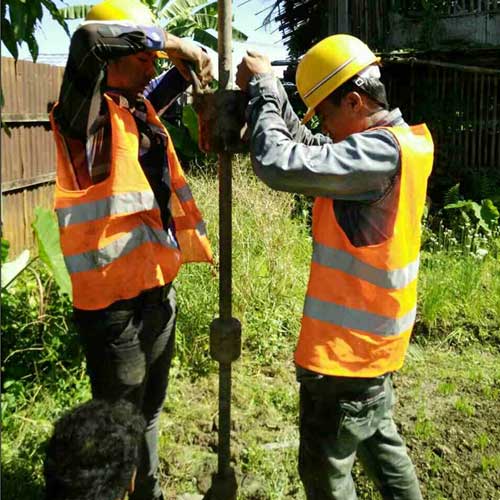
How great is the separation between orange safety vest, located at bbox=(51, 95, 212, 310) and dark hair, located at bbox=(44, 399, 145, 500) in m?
0.71

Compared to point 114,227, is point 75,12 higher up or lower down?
higher up

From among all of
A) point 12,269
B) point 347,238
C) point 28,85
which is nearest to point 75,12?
point 28,85

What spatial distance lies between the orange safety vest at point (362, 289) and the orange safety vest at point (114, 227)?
0.66m

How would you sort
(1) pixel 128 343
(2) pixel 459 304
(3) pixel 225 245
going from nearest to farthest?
(1) pixel 128 343, (3) pixel 225 245, (2) pixel 459 304

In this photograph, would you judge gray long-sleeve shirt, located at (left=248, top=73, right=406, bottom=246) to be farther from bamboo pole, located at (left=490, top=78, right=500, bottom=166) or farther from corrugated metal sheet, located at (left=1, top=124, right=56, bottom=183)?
bamboo pole, located at (left=490, top=78, right=500, bottom=166)

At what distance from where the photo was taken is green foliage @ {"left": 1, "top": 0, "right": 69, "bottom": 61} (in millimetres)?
2217

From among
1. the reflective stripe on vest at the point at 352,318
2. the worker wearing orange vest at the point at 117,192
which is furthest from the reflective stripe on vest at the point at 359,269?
the worker wearing orange vest at the point at 117,192

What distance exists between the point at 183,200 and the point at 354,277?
91 centimetres

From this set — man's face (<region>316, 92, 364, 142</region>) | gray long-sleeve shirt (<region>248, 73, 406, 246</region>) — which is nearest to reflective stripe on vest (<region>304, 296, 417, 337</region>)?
gray long-sleeve shirt (<region>248, 73, 406, 246</region>)

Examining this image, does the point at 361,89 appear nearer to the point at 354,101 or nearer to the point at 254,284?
the point at 354,101

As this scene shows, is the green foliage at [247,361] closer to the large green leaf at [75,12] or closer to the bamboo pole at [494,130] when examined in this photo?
the bamboo pole at [494,130]

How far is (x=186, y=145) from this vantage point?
37.2 ft

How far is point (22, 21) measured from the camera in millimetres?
2225

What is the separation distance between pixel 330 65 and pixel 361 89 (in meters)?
0.14
